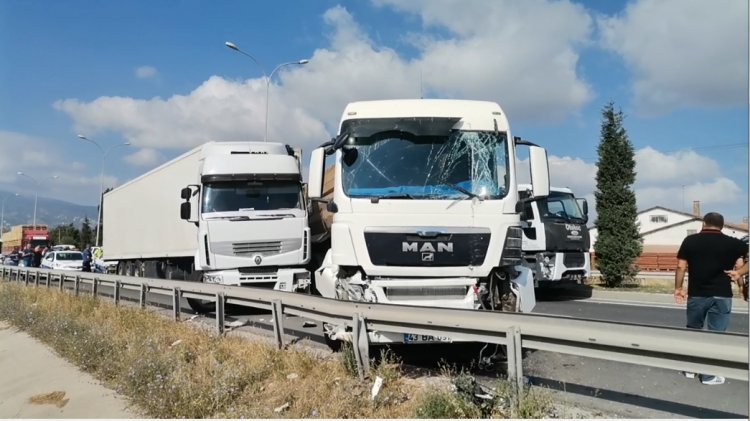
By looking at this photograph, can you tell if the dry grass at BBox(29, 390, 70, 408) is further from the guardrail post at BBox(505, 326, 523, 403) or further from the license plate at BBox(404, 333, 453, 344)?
the guardrail post at BBox(505, 326, 523, 403)

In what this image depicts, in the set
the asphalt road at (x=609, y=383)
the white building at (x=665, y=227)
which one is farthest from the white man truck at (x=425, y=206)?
the white building at (x=665, y=227)

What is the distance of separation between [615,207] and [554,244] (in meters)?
6.20

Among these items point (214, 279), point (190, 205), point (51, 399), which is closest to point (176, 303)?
point (214, 279)

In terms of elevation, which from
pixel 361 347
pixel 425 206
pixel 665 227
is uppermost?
pixel 665 227

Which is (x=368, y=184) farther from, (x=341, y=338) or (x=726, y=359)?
(x=726, y=359)

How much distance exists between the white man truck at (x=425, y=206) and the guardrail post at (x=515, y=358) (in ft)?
4.15

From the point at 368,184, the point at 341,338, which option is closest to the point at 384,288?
the point at 341,338

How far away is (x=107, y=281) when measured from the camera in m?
13.9

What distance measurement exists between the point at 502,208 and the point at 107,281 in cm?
1078

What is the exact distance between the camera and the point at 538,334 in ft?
15.1

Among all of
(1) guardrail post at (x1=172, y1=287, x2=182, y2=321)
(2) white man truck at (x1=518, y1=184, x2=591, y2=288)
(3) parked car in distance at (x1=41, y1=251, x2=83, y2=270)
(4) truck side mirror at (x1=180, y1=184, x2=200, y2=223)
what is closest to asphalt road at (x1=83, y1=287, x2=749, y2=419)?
(1) guardrail post at (x1=172, y1=287, x2=182, y2=321)

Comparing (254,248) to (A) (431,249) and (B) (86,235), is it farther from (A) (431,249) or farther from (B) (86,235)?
(B) (86,235)

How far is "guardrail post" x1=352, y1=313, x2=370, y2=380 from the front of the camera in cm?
551

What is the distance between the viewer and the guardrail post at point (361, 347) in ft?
18.1
